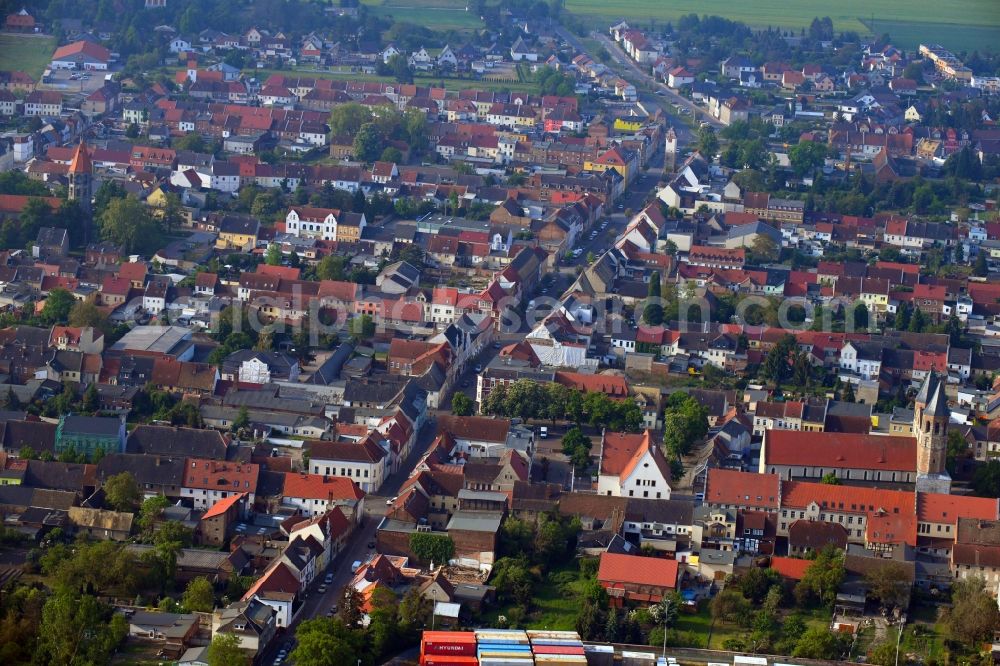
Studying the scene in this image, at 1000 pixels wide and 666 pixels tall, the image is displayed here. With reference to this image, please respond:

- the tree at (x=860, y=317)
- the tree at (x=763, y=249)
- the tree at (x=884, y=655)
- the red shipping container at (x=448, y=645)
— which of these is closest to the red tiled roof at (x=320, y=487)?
the red shipping container at (x=448, y=645)

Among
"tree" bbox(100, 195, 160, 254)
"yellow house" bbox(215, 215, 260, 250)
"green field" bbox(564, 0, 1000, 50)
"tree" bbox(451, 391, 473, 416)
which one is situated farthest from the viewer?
"green field" bbox(564, 0, 1000, 50)

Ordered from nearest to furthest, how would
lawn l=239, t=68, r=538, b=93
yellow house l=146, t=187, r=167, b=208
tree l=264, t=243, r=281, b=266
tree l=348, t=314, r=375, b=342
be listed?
tree l=348, t=314, r=375, b=342 → tree l=264, t=243, r=281, b=266 → yellow house l=146, t=187, r=167, b=208 → lawn l=239, t=68, r=538, b=93

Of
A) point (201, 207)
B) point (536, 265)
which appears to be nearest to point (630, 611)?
point (536, 265)

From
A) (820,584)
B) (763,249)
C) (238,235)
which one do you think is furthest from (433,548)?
(763,249)

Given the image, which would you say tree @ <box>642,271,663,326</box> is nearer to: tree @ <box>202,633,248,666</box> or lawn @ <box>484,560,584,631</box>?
lawn @ <box>484,560,584,631</box>

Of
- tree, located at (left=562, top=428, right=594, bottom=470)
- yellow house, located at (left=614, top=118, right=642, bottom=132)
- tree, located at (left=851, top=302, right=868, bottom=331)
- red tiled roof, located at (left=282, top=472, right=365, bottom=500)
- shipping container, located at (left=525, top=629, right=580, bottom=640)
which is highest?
shipping container, located at (left=525, top=629, right=580, bottom=640)

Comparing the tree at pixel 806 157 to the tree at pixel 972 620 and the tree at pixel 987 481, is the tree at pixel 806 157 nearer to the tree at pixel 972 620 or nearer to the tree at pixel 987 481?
the tree at pixel 987 481

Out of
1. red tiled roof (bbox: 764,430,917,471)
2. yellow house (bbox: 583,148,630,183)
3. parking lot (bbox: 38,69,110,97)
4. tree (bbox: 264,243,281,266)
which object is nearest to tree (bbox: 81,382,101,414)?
tree (bbox: 264,243,281,266)

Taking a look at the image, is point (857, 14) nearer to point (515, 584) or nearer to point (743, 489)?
point (743, 489)
